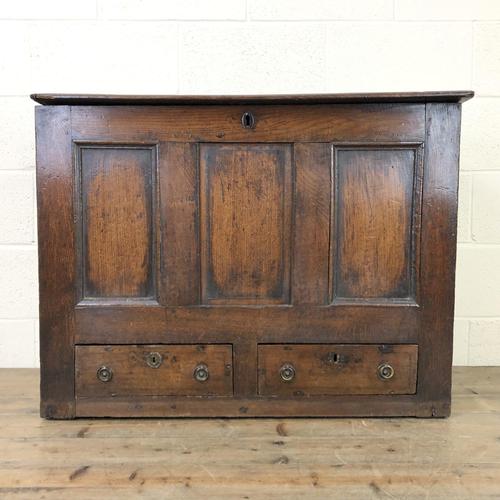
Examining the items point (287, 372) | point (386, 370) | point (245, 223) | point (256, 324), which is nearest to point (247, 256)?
point (245, 223)

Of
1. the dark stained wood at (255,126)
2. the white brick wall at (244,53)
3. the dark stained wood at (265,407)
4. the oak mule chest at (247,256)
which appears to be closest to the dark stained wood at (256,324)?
the oak mule chest at (247,256)

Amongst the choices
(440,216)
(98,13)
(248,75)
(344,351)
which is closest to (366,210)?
(440,216)

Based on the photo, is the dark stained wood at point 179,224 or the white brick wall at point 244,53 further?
the white brick wall at point 244,53

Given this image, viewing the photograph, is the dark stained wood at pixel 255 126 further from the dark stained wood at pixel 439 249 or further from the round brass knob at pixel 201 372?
the round brass knob at pixel 201 372

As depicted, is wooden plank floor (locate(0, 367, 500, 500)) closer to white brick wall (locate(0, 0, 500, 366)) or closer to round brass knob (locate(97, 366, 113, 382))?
round brass knob (locate(97, 366, 113, 382))

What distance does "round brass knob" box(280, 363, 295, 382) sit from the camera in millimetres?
1614

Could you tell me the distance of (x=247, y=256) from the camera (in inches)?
62.9

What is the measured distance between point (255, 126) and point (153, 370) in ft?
2.51

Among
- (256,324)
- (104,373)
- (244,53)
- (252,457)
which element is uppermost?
(244,53)

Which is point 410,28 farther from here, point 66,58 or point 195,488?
point 195,488

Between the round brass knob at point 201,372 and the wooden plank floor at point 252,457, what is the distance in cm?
13

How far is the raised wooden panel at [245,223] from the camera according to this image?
1574 millimetres

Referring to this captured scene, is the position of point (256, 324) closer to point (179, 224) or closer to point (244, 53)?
point (179, 224)

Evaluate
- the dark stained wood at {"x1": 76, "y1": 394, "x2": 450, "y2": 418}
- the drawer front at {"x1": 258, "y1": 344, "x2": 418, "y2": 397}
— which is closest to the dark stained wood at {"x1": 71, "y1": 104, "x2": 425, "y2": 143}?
the drawer front at {"x1": 258, "y1": 344, "x2": 418, "y2": 397}
